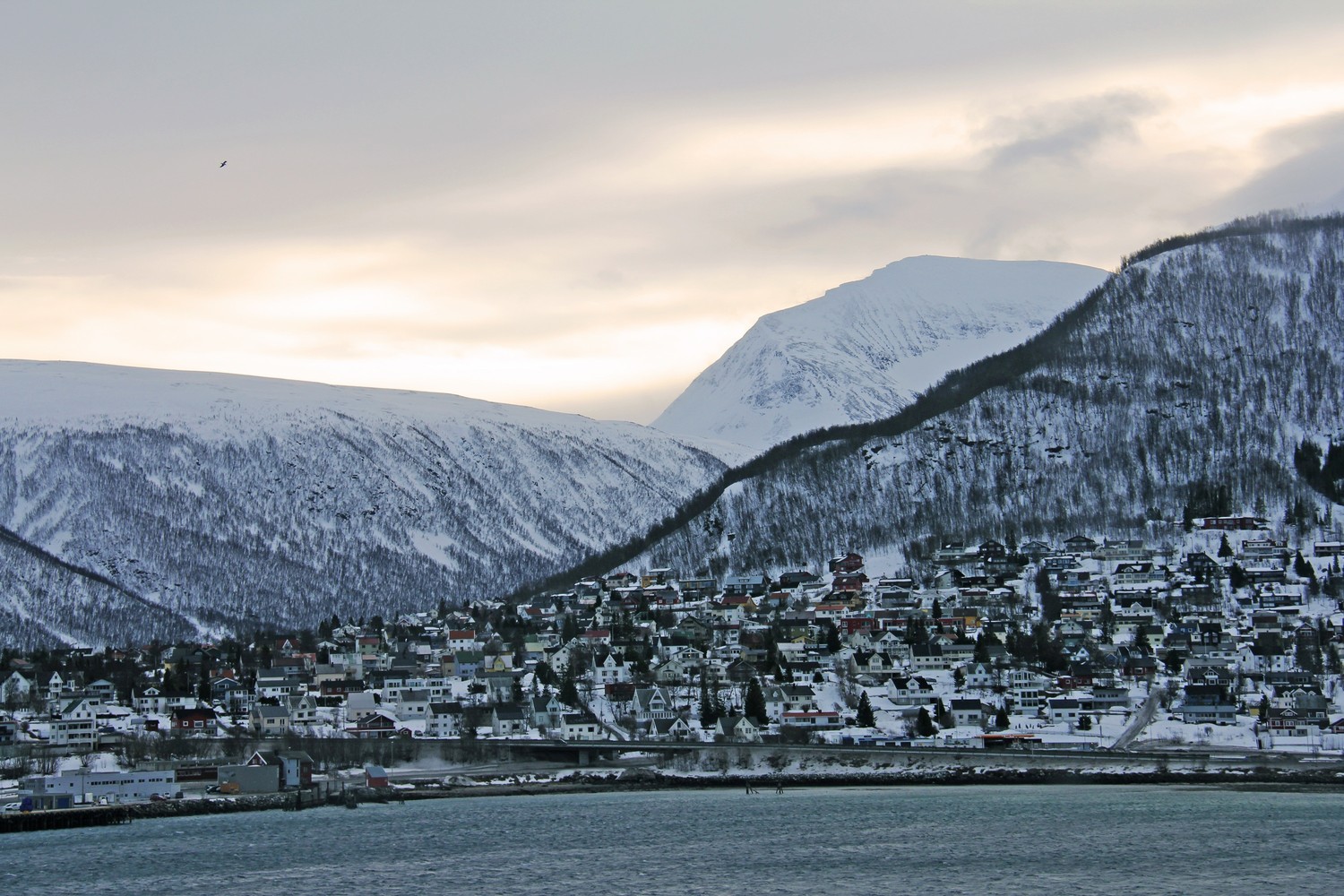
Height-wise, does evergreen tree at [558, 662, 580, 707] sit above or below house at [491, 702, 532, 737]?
above

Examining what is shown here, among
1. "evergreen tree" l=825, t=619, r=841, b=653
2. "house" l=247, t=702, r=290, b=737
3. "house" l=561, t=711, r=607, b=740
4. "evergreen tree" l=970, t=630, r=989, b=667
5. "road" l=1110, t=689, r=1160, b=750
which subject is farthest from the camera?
"evergreen tree" l=825, t=619, r=841, b=653

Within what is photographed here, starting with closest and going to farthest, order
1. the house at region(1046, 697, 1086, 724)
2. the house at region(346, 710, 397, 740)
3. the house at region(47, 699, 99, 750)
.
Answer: the house at region(47, 699, 99, 750), the house at region(1046, 697, 1086, 724), the house at region(346, 710, 397, 740)

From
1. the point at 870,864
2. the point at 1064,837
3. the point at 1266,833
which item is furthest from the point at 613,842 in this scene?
the point at 1266,833

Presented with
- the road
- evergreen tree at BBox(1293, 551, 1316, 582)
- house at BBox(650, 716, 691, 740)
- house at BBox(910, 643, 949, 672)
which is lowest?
the road

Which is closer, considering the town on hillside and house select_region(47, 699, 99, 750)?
the town on hillside

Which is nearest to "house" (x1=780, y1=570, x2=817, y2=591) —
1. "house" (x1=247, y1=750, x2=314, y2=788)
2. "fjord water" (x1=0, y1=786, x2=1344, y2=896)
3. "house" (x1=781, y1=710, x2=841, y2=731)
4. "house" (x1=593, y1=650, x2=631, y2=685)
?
"house" (x1=593, y1=650, x2=631, y2=685)

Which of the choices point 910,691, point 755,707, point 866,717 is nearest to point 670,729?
point 755,707

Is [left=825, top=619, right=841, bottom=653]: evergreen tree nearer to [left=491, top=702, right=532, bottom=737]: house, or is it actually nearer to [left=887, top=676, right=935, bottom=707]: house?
[left=887, top=676, right=935, bottom=707]: house

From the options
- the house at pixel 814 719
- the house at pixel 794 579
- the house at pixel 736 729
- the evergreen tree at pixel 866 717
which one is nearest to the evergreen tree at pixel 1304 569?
the house at pixel 794 579
